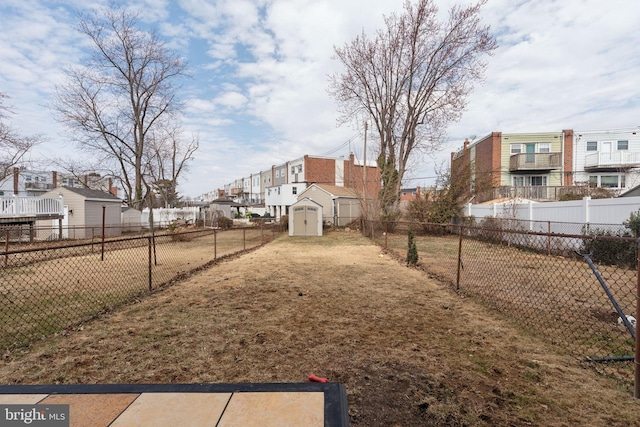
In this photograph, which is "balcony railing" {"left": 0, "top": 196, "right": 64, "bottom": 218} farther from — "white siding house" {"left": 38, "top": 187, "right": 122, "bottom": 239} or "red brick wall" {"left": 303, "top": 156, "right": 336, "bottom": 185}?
"red brick wall" {"left": 303, "top": 156, "right": 336, "bottom": 185}

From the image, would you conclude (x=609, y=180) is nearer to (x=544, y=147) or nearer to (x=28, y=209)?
(x=544, y=147)

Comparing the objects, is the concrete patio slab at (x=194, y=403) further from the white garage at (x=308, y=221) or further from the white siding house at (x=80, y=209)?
the white siding house at (x=80, y=209)

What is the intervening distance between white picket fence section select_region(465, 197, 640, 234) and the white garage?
1168 cm

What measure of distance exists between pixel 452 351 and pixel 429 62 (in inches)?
1005

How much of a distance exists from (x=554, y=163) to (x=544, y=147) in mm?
1516

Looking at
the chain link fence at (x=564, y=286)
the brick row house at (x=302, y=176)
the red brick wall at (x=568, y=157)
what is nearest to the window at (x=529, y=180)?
the red brick wall at (x=568, y=157)

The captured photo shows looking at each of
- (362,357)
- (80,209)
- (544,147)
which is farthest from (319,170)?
(362,357)

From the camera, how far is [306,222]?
22969 mm

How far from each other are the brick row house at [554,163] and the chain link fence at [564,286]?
11.6 metres

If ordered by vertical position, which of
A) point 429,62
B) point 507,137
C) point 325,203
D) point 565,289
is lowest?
point 565,289

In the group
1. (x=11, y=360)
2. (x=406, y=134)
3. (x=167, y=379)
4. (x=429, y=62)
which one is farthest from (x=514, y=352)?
(x=429, y=62)

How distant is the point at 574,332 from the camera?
4.33 m

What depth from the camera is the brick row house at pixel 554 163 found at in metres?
23.6

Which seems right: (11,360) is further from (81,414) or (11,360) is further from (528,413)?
(528,413)
